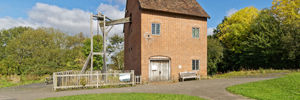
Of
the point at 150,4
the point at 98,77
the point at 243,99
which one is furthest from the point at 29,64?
the point at 243,99

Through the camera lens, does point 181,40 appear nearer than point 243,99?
No

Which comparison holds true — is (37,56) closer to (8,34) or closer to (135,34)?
(8,34)

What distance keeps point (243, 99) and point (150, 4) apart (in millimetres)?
11048

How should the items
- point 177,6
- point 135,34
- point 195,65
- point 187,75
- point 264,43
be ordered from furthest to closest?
point 264,43
point 195,65
point 177,6
point 135,34
point 187,75

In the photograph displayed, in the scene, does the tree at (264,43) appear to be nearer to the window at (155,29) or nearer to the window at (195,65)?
the window at (195,65)

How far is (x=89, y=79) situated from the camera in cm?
1241

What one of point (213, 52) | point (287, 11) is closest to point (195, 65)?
point (213, 52)

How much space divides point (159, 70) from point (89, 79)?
251 inches

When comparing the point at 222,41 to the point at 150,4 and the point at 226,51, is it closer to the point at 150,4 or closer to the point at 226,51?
the point at 226,51

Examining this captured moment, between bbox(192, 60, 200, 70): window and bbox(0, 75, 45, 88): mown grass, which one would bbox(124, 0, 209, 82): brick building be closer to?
bbox(192, 60, 200, 70): window

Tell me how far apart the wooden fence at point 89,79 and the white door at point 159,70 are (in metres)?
2.57

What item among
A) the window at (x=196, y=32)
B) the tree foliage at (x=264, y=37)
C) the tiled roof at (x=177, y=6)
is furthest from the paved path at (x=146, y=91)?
the tree foliage at (x=264, y=37)

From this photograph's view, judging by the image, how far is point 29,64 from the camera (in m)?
27.7

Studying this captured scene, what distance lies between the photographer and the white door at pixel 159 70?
15688 mm
